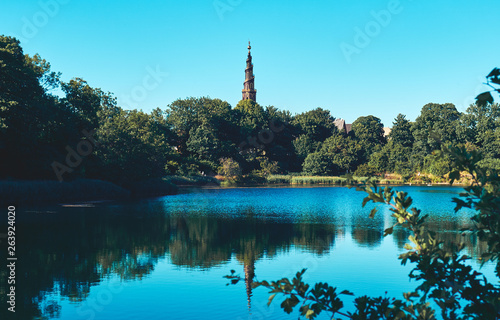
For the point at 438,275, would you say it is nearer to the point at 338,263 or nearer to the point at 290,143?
the point at 338,263

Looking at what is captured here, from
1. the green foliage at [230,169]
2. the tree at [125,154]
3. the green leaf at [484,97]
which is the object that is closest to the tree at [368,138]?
the green foliage at [230,169]

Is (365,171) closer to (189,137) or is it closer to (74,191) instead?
(189,137)

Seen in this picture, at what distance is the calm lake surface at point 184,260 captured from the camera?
453 inches

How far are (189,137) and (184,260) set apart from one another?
69281 millimetres

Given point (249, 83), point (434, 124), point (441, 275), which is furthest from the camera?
point (249, 83)

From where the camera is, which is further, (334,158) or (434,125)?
(334,158)

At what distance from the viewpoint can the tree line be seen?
37125 millimetres

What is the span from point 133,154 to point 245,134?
43179 mm

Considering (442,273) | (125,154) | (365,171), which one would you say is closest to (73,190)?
(125,154)

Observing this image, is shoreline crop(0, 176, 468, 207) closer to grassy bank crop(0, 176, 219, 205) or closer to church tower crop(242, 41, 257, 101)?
grassy bank crop(0, 176, 219, 205)

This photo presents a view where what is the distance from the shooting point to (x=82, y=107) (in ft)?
148

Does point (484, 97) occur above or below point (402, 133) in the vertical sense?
below

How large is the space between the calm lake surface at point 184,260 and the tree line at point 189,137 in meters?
7.55

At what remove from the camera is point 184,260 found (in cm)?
1723
